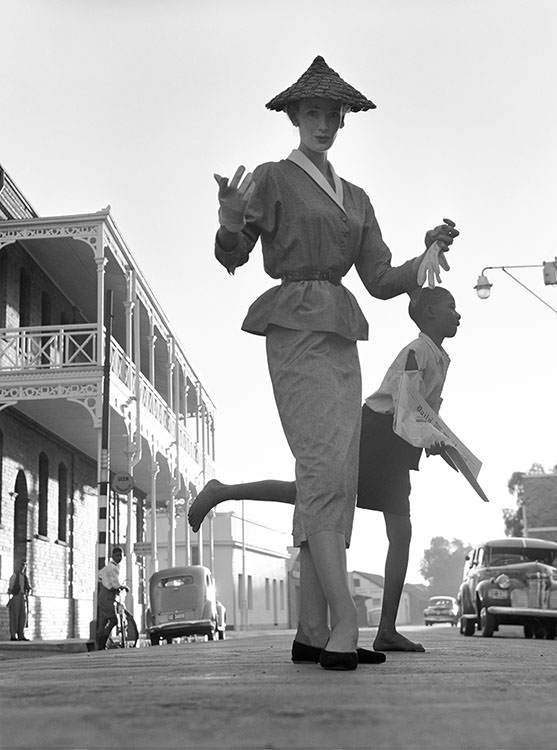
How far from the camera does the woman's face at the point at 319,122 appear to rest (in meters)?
4.17

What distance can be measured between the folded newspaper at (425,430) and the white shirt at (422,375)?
8cm

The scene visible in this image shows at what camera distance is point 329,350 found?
151 inches

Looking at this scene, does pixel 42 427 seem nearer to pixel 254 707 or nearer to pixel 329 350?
pixel 329 350

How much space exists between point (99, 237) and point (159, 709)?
67.9 feet

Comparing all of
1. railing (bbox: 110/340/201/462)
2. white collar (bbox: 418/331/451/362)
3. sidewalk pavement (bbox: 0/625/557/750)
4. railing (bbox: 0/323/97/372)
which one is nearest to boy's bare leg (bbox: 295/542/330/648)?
sidewalk pavement (bbox: 0/625/557/750)

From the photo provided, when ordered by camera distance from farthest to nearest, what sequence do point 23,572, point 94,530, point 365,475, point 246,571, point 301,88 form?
point 246,571, point 94,530, point 23,572, point 365,475, point 301,88

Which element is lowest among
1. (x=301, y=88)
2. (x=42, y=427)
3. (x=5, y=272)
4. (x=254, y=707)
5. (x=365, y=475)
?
(x=254, y=707)

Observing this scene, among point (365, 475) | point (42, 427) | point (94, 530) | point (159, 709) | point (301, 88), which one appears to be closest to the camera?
point (159, 709)

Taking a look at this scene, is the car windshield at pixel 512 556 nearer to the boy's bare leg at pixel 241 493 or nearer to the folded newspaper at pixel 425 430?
the folded newspaper at pixel 425 430

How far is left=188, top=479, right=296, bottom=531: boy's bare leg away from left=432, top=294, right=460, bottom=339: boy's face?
1589 millimetres

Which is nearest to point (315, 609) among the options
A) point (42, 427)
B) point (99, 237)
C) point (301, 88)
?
point (301, 88)

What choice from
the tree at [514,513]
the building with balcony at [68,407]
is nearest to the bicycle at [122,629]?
the building with balcony at [68,407]

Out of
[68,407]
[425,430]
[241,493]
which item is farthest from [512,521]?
[241,493]

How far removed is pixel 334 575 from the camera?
11.4 feet
